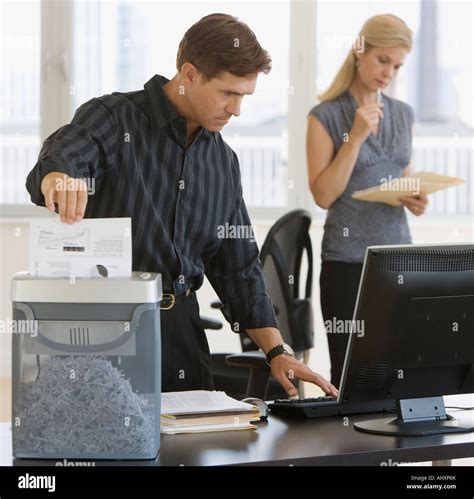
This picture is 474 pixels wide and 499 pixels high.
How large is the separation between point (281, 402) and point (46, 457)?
65 centimetres

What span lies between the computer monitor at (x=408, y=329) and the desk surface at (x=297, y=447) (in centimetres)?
7

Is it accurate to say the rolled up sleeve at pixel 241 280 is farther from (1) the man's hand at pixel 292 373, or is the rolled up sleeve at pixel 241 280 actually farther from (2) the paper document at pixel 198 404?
(2) the paper document at pixel 198 404

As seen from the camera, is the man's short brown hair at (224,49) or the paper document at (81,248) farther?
the man's short brown hair at (224,49)

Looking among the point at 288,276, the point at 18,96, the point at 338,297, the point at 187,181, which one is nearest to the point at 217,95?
the point at 187,181

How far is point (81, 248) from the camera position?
5.54ft

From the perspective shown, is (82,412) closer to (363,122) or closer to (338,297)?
(338,297)

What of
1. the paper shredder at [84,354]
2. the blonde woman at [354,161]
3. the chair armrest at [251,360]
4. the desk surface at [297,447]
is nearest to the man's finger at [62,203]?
the paper shredder at [84,354]

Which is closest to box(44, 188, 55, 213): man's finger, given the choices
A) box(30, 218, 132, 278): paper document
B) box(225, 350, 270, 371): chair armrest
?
box(30, 218, 132, 278): paper document

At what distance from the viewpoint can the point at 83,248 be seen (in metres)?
1.69

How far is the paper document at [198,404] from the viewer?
2006mm

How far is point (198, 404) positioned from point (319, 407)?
0.97ft

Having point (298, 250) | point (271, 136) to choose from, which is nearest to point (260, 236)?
point (271, 136)

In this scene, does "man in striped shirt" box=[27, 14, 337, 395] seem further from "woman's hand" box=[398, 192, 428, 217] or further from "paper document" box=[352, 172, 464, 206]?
→ "woman's hand" box=[398, 192, 428, 217]

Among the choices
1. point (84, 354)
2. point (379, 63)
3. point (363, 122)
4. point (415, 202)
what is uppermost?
point (379, 63)
